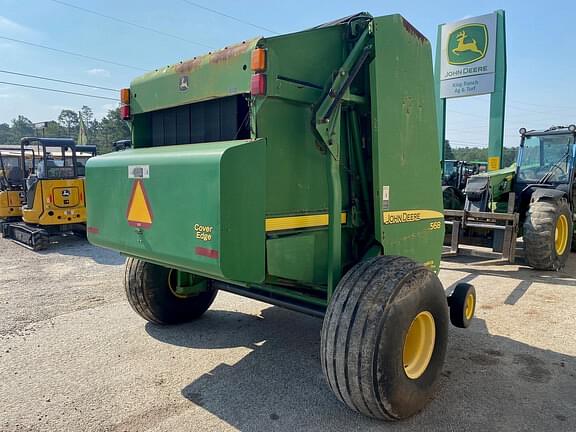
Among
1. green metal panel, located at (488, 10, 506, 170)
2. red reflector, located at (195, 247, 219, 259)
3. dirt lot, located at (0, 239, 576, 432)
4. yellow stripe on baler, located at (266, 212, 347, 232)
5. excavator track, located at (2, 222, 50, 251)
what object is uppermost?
green metal panel, located at (488, 10, 506, 170)

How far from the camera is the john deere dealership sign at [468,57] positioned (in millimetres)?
13438

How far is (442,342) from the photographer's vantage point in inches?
126

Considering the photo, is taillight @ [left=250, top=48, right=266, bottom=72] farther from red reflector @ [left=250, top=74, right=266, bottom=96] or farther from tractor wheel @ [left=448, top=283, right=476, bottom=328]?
tractor wheel @ [left=448, top=283, right=476, bottom=328]

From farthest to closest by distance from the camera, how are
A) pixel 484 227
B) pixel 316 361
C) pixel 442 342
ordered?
pixel 484 227, pixel 316 361, pixel 442 342

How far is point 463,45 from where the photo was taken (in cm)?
1396

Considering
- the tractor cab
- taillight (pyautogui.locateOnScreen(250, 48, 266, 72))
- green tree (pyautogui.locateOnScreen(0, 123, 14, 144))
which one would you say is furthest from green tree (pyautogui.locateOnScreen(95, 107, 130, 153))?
taillight (pyautogui.locateOnScreen(250, 48, 266, 72))

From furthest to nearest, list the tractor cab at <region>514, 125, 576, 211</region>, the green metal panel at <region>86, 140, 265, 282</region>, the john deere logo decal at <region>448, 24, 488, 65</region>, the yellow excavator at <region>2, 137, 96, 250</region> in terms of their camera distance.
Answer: the john deere logo decal at <region>448, 24, 488, 65</region>, the yellow excavator at <region>2, 137, 96, 250</region>, the tractor cab at <region>514, 125, 576, 211</region>, the green metal panel at <region>86, 140, 265, 282</region>

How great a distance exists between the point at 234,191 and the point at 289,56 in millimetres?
987

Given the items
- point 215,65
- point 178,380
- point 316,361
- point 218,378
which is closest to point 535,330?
point 316,361

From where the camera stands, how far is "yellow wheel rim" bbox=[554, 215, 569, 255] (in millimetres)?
7773

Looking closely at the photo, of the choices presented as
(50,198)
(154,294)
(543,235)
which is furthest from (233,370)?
(50,198)

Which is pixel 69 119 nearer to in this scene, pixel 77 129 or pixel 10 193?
pixel 77 129

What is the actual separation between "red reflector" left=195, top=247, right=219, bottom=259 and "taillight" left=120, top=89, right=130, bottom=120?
165 cm

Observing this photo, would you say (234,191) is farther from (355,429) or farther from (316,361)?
(316,361)
